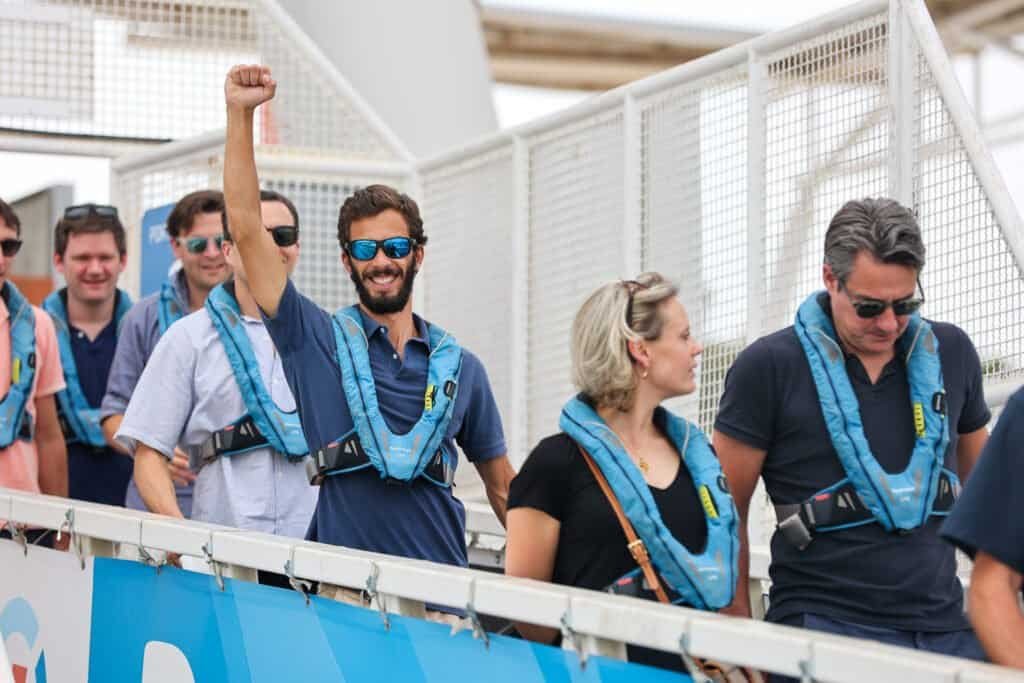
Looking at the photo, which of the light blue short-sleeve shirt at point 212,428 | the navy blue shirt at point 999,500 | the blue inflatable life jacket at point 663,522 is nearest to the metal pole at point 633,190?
the light blue short-sleeve shirt at point 212,428

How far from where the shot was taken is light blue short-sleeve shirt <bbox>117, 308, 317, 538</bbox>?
4.55 metres

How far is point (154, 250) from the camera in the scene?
800 centimetres

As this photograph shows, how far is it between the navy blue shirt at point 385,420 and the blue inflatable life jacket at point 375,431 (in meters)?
0.04

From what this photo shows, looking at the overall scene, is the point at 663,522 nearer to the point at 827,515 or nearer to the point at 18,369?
the point at 827,515

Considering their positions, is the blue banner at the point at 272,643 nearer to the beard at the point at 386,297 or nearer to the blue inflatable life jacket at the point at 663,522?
the blue inflatable life jacket at the point at 663,522

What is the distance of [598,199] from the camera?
6520 mm

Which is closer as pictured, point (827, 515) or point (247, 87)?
point (827, 515)

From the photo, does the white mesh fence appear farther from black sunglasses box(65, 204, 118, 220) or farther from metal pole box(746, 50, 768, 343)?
metal pole box(746, 50, 768, 343)

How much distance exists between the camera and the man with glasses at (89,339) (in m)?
6.03

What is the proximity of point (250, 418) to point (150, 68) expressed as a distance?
4.43 m

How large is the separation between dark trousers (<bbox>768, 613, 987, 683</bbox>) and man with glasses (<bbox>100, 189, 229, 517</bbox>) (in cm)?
260

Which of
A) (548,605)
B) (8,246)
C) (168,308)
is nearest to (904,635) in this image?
(548,605)

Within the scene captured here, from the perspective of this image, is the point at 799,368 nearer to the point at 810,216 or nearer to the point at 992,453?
the point at 992,453

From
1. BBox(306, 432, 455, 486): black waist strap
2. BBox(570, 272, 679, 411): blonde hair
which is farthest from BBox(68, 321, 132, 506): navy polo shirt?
BBox(570, 272, 679, 411): blonde hair
